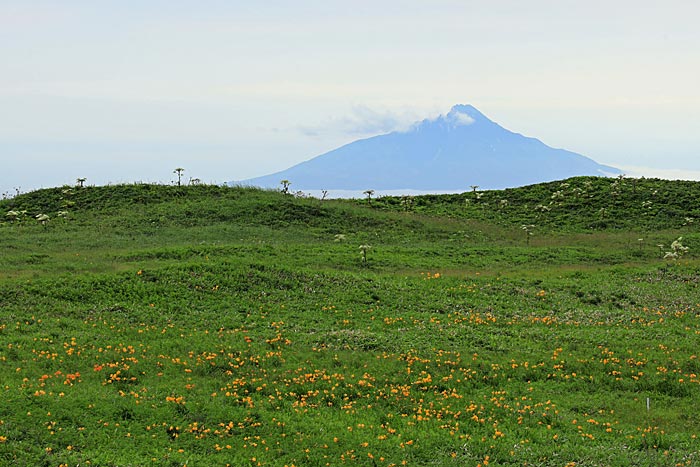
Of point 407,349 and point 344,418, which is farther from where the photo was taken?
point 407,349

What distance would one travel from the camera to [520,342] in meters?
20.5

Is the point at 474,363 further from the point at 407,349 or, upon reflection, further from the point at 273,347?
the point at 273,347

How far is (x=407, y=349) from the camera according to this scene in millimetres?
19672

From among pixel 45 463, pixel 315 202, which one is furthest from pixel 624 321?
pixel 315 202

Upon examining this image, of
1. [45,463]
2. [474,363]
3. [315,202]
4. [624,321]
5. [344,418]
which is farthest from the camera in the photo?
[315,202]

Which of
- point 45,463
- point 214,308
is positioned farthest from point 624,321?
point 45,463

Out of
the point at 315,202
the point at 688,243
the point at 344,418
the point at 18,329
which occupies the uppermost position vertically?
the point at 315,202

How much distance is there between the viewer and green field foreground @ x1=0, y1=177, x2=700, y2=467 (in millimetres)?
13172

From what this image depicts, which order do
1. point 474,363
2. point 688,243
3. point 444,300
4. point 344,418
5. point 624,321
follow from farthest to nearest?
point 688,243 → point 444,300 → point 624,321 → point 474,363 → point 344,418

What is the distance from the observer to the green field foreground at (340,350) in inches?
519

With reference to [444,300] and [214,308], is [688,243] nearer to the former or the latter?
[444,300]

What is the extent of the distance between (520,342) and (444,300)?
5837mm

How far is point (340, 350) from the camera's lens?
64.3 ft

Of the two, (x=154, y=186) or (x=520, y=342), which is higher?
A: (x=154, y=186)
